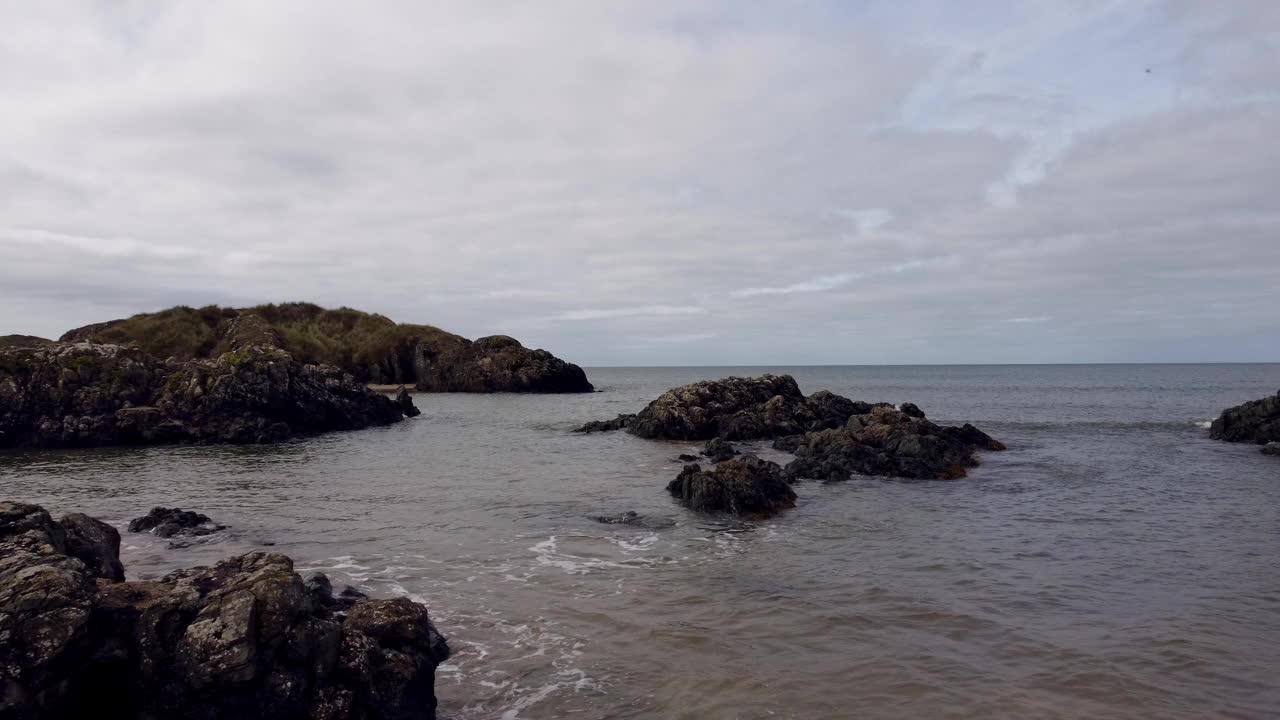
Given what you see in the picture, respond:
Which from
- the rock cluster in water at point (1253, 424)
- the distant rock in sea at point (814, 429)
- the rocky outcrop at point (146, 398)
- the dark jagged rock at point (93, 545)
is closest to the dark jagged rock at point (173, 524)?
the dark jagged rock at point (93, 545)

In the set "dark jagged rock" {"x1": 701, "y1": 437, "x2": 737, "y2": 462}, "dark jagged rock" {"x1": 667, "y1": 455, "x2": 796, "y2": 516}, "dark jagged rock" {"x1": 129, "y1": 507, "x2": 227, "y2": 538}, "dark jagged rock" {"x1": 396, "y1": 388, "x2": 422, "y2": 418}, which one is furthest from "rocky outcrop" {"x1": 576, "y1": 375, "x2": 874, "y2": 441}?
"dark jagged rock" {"x1": 129, "y1": 507, "x2": 227, "y2": 538}

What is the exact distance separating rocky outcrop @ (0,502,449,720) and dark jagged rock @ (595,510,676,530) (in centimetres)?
1176

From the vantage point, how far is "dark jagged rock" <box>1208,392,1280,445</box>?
128 ft

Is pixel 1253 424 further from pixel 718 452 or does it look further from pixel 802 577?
pixel 802 577

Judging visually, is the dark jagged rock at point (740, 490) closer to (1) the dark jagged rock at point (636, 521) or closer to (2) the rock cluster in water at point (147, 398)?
(1) the dark jagged rock at point (636, 521)

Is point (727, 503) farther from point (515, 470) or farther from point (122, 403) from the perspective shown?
point (122, 403)

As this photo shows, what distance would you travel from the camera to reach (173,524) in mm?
20203

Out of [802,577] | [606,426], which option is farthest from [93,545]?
[606,426]

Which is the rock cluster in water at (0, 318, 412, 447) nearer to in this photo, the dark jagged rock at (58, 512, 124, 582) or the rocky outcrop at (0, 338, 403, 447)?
the rocky outcrop at (0, 338, 403, 447)

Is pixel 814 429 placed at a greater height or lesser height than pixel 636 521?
greater

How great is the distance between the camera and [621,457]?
3716 centimetres

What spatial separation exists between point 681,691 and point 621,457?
2719 cm

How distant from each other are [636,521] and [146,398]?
41.5 metres

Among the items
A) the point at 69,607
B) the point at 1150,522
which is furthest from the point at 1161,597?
the point at 69,607
